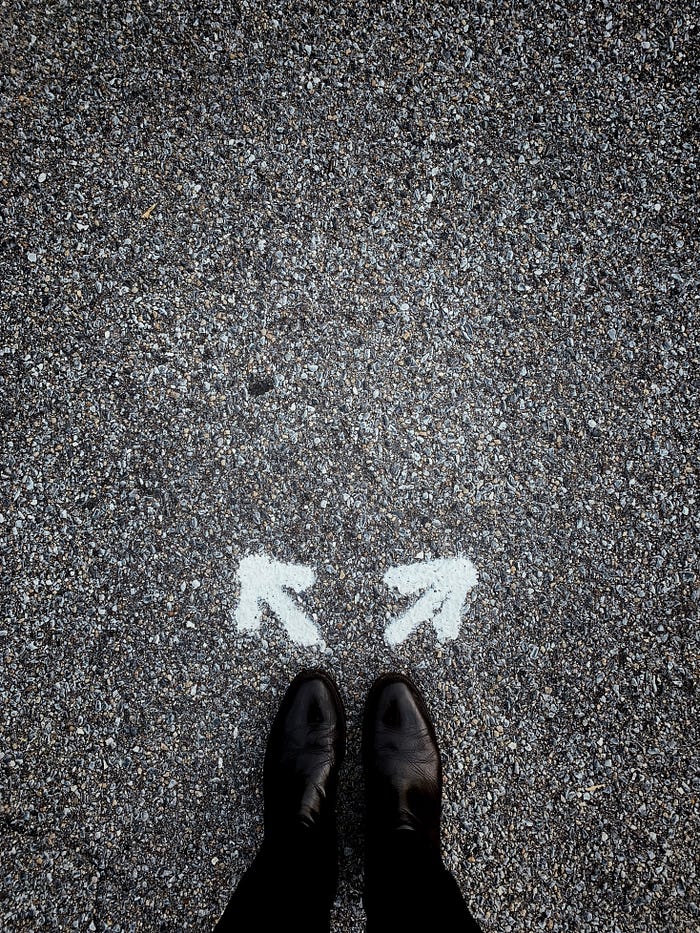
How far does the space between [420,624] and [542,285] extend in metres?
1.32

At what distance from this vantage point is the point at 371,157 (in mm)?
1978

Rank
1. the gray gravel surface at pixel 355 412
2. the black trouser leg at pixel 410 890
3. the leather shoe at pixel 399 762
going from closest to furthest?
the black trouser leg at pixel 410 890
the leather shoe at pixel 399 762
the gray gravel surface at pixel 355 412

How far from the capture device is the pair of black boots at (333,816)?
5.05 ft

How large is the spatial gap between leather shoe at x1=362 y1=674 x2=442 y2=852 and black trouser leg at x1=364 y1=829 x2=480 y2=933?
0.16 ft

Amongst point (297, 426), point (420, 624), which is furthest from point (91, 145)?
point (420, 624)

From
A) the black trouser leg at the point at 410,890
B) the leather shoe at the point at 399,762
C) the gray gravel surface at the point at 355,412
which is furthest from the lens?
the gray gravel surface at the point at 355,412

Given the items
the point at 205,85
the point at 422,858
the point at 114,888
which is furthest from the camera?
the point at 205,85

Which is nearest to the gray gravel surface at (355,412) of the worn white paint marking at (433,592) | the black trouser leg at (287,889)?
the worn white paint marking at (433,592)

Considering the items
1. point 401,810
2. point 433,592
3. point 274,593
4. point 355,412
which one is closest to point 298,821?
point 401,810

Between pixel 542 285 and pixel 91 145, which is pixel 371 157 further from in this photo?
pixel 91 145

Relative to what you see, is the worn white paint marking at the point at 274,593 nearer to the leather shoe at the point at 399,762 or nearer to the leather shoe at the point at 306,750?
the leather shoe at the point at 306,750

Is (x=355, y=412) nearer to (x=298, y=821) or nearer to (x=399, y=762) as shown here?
(x=399, y=762)

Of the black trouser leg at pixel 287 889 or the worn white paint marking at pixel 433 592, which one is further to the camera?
the worn white paint marking at pixel 433 592

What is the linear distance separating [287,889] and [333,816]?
0.96ft
